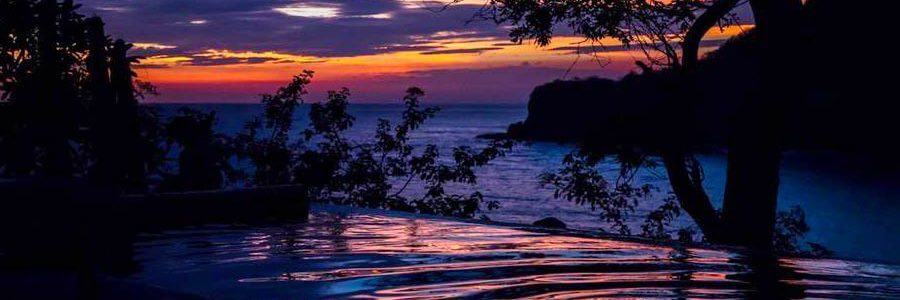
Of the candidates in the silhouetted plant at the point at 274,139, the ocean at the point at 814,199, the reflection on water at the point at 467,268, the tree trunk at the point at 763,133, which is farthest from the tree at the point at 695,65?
the ocean at the point at 814,199

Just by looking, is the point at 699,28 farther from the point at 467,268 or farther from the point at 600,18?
the point at 467,268

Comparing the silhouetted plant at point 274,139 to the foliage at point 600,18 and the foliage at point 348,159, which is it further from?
the foliage at point 600,18

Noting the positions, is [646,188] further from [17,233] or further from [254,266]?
[17,233]

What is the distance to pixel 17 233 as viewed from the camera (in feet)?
16.9

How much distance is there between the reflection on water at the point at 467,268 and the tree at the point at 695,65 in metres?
3.23

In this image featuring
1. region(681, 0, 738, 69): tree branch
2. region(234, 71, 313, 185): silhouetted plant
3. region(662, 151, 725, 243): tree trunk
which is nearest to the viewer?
region(681, 0, 738, 69): tree branch

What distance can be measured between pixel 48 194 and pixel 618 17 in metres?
7.80

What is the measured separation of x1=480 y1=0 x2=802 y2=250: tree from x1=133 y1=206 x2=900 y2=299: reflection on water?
3229mm

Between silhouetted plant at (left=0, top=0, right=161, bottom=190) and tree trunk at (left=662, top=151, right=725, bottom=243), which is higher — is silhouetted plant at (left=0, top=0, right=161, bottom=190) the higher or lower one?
the higher one

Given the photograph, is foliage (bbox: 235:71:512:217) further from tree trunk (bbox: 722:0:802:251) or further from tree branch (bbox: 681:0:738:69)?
tree trunk (bbox: 722:0:802:251)

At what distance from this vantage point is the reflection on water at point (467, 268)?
512 cm

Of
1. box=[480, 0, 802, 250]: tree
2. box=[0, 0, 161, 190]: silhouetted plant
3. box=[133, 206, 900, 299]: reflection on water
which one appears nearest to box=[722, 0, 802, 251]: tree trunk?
box=[480, 0, 802, 250]: tree

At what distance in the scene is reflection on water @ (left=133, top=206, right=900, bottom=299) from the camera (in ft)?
16.8

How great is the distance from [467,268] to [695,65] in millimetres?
6370
